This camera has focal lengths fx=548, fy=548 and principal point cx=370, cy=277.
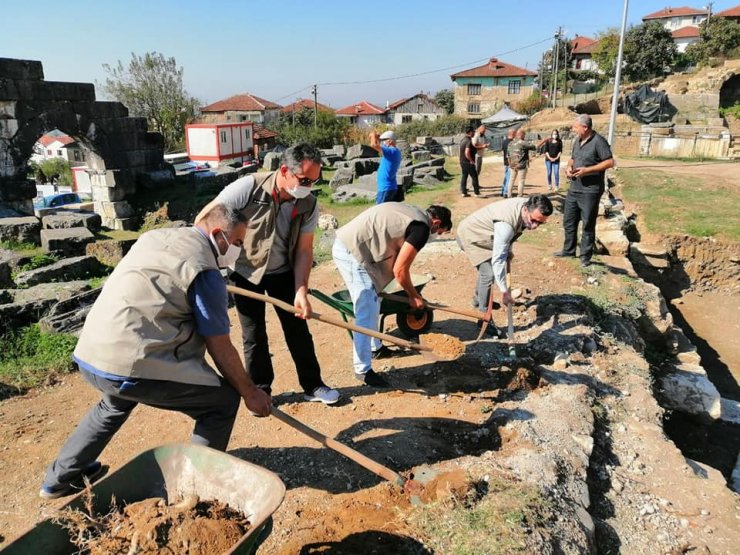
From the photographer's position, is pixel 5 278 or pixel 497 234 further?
pixel 5 278

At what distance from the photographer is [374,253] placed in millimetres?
4211

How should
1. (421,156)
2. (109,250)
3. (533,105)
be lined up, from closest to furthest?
(109,250) < (421,156) < (533,105)

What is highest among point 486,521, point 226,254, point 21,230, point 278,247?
point 226,254

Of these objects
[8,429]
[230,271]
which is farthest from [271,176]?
[8,429]

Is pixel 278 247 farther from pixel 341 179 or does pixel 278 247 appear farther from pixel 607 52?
pixel 607 52

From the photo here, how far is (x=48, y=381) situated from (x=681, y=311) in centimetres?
958

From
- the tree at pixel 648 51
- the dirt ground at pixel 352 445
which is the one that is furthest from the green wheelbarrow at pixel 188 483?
the tree at pixel 648 51

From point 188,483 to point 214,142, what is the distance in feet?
95.2

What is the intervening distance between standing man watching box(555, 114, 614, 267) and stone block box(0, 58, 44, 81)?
1137 cm

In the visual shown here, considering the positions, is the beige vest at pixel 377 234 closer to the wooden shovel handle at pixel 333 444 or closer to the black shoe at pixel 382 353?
the black shoe at pixel 382 353

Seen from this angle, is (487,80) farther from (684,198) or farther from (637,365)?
(637,365)

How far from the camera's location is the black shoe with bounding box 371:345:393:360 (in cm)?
504

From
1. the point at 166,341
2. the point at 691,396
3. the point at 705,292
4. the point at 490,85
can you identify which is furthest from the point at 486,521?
the point at 490,85

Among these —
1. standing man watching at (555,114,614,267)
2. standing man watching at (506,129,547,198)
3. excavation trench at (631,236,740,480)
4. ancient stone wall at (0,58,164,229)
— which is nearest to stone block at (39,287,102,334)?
standing man watching at (555,114,614,267)
